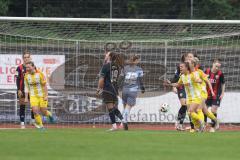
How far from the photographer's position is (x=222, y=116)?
78.2 ft

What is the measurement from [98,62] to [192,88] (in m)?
6.11

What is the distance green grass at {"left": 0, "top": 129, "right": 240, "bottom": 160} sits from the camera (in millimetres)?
12039

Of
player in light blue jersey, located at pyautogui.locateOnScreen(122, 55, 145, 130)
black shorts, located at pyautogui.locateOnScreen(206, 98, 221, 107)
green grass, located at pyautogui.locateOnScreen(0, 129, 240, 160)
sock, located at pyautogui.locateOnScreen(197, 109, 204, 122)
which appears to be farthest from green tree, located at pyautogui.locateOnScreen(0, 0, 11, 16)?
green grass, located at pyautogui.locateOnScreen(0, 129, 240, 160)

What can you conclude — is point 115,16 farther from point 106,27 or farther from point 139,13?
point 106,27

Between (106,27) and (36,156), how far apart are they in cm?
1036

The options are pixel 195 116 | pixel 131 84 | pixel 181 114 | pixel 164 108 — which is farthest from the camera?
pixel 164 108

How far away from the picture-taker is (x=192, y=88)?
18.5 meters

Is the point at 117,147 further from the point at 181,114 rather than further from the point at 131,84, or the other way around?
the point at 131,84

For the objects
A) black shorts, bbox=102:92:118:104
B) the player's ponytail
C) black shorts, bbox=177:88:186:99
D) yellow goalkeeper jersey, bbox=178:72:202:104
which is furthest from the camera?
black shorts, bbox=177:88:186:99

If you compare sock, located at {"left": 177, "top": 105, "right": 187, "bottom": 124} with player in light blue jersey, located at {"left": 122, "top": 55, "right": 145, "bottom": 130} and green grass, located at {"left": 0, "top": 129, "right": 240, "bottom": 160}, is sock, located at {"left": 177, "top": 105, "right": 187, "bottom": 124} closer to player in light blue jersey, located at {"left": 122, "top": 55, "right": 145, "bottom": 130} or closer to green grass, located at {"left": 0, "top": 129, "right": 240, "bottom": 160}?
player in light blue jersey, located at {"left": 122, "top": 55, "right": 145, "bottom": 130}

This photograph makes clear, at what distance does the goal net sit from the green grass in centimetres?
637

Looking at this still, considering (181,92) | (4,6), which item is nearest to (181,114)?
(181,92)

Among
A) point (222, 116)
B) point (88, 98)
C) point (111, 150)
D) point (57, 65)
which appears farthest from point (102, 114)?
point (111, 150)

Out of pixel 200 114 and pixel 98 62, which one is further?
pixel 98 62
